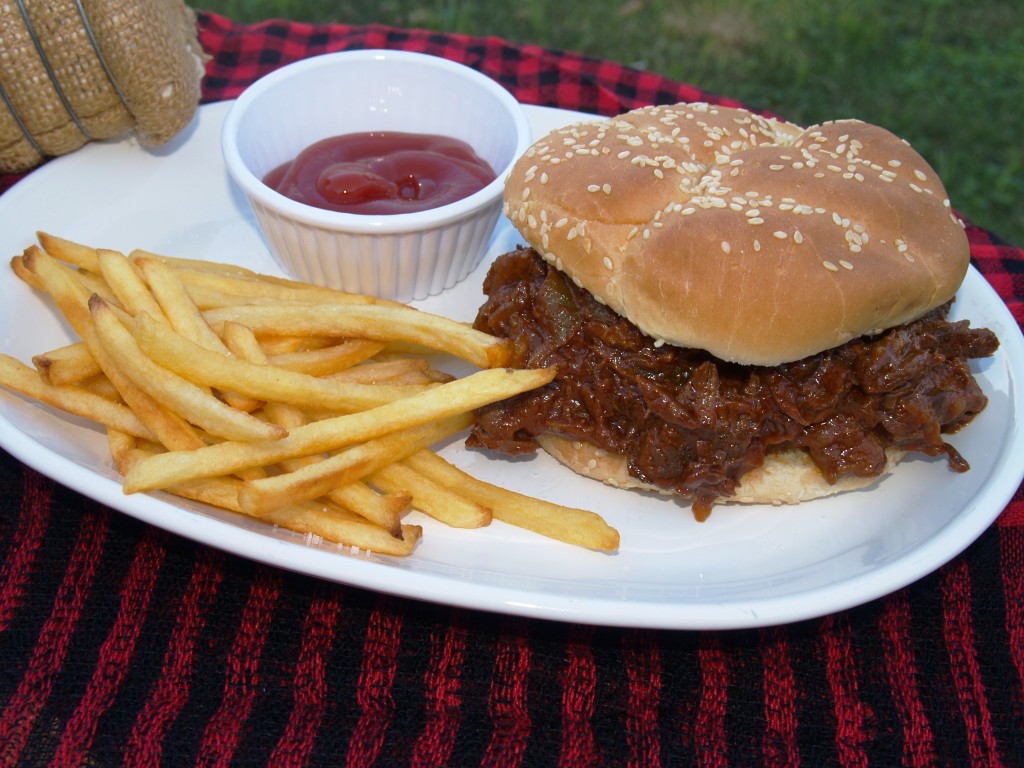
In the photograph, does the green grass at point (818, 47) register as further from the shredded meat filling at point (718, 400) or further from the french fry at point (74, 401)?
the french fry at point (74, 401)

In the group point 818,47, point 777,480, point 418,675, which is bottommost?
point 818,47

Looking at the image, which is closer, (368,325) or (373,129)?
(368,325)

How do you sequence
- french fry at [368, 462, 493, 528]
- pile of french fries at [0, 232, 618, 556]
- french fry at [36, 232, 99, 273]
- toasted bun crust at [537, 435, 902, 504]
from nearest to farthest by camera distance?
pile of french fries at [0, 232, 618, 556] < french fry at [368, 462, 493, 528] < toasted bun crust at [537, 435, 902, 504] < french fry at [36, 232, 99, 273]

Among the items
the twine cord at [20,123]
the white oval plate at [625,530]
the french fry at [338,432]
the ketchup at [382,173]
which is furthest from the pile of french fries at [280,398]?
the twine cord at [20,123]

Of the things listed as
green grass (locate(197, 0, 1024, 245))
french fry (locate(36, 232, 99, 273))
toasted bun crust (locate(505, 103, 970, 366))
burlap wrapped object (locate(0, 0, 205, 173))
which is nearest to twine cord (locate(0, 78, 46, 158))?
burlap wrapped object (locate(0, 0, 205, 173))

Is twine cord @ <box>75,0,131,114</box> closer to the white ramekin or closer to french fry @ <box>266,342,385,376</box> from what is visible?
the white ramekin

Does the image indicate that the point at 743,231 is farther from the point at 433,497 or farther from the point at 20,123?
the point at 20,123

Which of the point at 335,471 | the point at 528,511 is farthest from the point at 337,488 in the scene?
the point at 528,511
